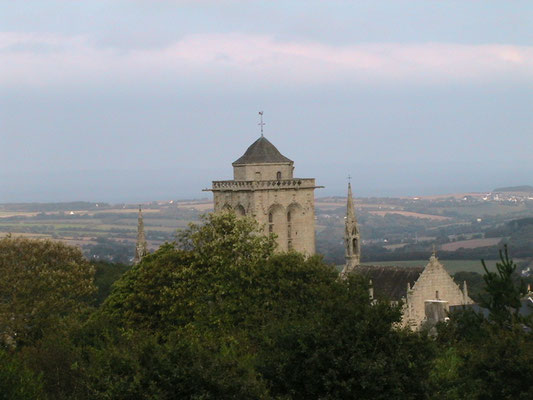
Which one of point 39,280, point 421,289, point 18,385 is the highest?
point 39,280

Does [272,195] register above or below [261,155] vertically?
below

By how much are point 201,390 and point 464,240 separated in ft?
561

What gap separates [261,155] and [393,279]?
1380 centimetres

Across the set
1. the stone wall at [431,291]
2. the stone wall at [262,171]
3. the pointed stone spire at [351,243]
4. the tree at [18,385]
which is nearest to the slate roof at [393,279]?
the stone wall at [431,291]

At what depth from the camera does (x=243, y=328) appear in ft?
148

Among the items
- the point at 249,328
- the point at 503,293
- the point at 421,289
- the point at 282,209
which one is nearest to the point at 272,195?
the point at 282,209

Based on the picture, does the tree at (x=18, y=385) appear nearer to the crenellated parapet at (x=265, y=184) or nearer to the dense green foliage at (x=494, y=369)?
the dense green foliage at (x=494, y=369)

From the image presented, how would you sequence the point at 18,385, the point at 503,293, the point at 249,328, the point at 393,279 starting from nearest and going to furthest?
1. the point at 18,385
2. the point at 503,293
3. the point at 249,328
4. the point at 393,279

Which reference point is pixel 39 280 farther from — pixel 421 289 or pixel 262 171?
pixel 421 289

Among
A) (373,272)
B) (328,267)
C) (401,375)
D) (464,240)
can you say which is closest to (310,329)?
(401,375)

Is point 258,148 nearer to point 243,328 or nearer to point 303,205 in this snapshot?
point 303,205

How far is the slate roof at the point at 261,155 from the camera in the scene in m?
75.4

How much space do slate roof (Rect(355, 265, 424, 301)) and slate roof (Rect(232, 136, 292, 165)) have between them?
35.9 ft

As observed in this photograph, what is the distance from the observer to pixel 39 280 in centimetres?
6191
